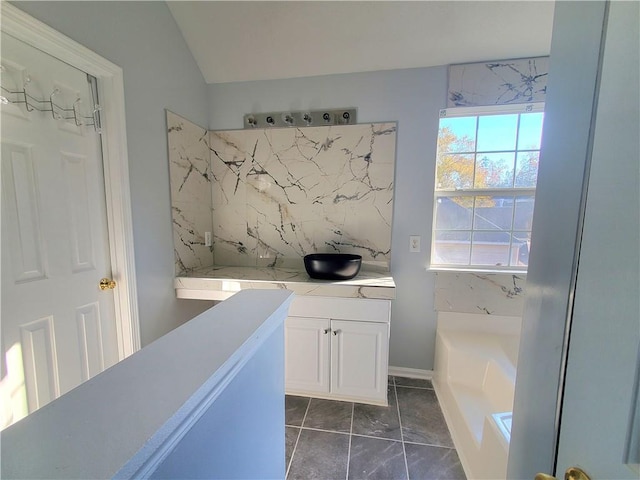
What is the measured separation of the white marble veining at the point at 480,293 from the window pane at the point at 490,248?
0.12 metres

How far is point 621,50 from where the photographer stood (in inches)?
14.4

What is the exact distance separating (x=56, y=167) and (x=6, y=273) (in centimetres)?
47

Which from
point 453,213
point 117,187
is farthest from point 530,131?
point 117,187

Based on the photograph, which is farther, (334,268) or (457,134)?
(457,134)

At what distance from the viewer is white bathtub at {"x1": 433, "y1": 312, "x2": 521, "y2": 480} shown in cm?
118

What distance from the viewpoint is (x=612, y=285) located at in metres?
0.36

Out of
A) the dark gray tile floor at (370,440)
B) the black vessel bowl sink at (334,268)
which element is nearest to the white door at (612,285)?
the dark gray tile floor at (370,440)

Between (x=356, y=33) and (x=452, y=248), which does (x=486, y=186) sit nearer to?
(x=452, y=248)

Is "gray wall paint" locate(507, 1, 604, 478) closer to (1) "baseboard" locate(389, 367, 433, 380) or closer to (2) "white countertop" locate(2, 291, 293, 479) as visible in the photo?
(2) "white countertop" locate(2, 291, 293, 479)

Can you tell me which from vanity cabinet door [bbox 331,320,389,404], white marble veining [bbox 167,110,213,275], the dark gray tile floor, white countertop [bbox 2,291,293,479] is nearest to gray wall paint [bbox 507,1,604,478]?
white countertop [bbox 2,291,293,479]

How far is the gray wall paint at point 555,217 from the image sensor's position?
44 cm

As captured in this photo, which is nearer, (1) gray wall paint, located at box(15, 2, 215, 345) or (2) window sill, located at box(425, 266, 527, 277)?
(1) gray wall paint, located at box(15, 2, 215, 345)

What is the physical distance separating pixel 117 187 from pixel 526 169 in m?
2.66

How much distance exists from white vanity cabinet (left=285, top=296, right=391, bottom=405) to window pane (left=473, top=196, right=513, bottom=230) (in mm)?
1026
